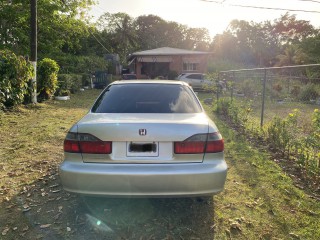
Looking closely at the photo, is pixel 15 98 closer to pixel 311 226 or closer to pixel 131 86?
pixel 131 86

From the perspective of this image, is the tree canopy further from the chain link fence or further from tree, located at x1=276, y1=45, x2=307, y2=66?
the chain link fence

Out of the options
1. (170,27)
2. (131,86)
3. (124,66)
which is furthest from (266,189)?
(170,27)

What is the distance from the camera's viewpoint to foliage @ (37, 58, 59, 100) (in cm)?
1370

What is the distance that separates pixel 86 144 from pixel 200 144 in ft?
3.86

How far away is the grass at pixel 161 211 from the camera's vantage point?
3.05 metres

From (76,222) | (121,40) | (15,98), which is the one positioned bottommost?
(76,222)

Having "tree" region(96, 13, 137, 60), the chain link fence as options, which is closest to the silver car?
the chain link fence

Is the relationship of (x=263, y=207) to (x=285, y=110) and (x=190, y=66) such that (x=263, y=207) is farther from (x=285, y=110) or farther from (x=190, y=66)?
(x=190, y=66)

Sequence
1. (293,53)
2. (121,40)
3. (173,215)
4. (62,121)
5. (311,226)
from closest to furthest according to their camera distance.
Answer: (311,226) < (173,215) < (62,121) < (293,53) < (121,40)

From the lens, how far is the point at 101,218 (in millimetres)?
3303

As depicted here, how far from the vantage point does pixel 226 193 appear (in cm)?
402

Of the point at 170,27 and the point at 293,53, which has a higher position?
the point at 170,27

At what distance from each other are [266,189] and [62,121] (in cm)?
711

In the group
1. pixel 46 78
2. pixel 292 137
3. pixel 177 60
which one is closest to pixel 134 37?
pixel 177 60
